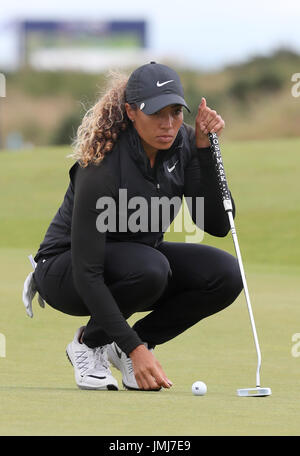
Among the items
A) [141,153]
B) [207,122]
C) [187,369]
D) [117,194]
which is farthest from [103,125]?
[187,369]

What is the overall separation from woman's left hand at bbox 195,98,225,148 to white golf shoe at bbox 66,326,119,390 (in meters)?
1.04

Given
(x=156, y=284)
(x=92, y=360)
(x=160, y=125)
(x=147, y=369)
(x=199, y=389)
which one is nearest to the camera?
(x=199, y=389)

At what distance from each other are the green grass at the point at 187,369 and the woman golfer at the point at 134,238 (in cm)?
24

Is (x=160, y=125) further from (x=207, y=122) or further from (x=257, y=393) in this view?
(x=257, y=393)

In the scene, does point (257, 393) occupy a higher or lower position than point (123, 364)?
lower

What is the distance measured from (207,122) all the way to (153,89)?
0.43 m

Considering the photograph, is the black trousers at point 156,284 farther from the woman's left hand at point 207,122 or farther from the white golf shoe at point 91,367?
the woman's left hand at point 207,122

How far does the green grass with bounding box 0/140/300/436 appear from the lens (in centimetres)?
363

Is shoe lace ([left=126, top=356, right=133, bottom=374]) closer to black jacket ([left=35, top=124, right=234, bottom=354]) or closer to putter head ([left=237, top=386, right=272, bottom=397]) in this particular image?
black jacket ([left=35, top=124, right=234, bottom=354])

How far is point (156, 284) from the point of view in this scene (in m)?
4.74

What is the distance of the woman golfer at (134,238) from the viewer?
4.53 metres

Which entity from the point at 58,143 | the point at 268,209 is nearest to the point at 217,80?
the point at 58,143

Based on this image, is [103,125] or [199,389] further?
[103,125]
